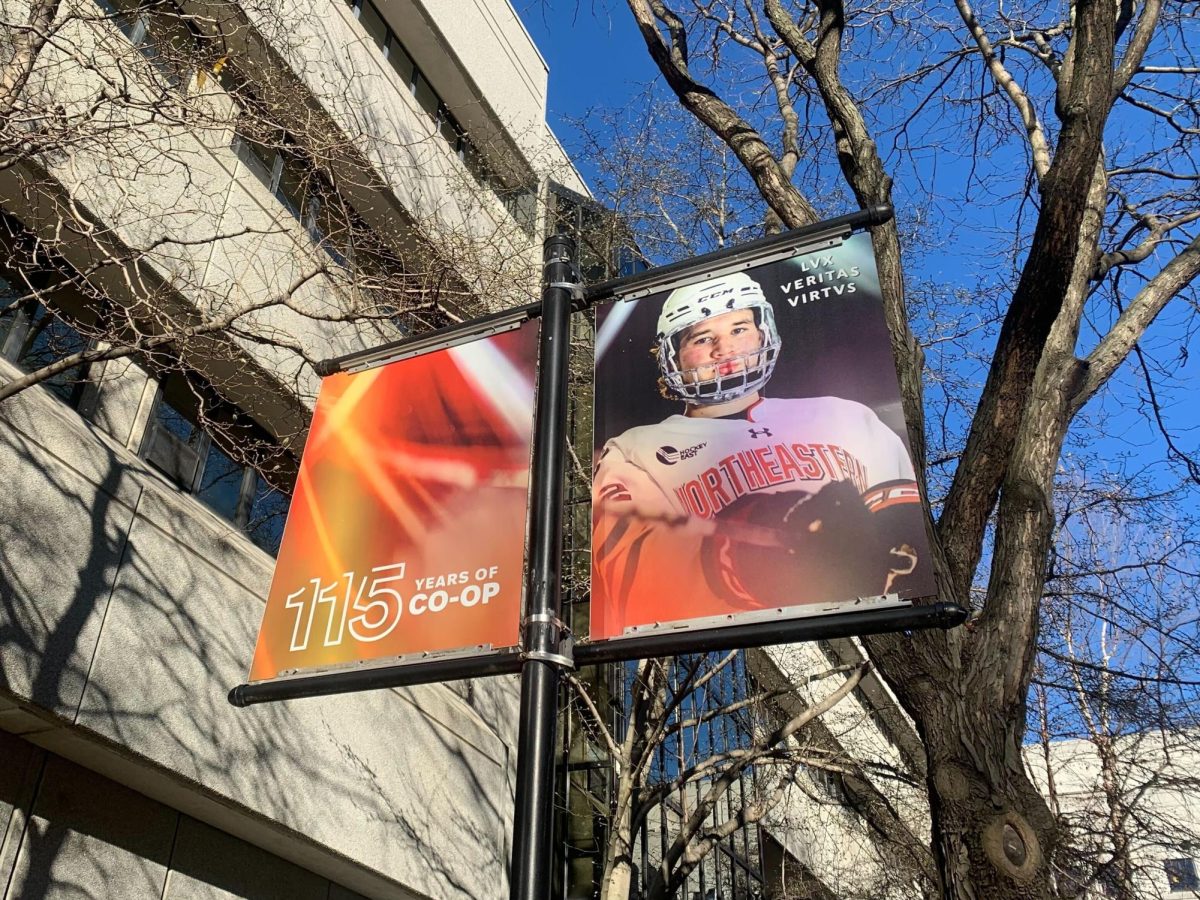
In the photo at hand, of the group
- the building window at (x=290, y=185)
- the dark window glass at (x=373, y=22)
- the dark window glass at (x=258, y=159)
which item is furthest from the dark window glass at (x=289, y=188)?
the dark window glass at (x=373, y=22)

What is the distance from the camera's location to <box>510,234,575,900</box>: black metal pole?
293 cm

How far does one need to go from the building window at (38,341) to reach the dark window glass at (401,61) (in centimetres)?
969

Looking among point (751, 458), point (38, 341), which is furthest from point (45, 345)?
point (751, 458)

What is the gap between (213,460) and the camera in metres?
9.84

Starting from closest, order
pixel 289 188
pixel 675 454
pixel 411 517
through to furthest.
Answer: pixel 675 454 → pixel 411 517 → pixel 289 188

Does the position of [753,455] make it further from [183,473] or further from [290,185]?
[290,185]

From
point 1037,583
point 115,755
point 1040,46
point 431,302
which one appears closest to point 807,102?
point 1040,46

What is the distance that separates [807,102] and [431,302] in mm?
4556

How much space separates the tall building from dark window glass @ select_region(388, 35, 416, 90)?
311cm

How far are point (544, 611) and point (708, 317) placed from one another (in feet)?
4.83

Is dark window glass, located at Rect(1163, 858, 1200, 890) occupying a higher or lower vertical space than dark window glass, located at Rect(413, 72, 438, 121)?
lower

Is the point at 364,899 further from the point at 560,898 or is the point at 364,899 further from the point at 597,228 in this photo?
the point at 597,228

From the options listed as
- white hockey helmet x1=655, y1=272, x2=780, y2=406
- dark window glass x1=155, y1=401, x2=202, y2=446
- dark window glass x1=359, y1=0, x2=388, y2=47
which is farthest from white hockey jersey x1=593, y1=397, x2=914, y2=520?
dark window glass x1=359, y1=0, x2=388, y2=47

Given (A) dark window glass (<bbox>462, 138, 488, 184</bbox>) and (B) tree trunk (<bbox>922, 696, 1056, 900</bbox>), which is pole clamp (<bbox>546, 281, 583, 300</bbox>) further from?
(A) dark window glass (<bbox>462, 138, 488, 184</bbox>)
